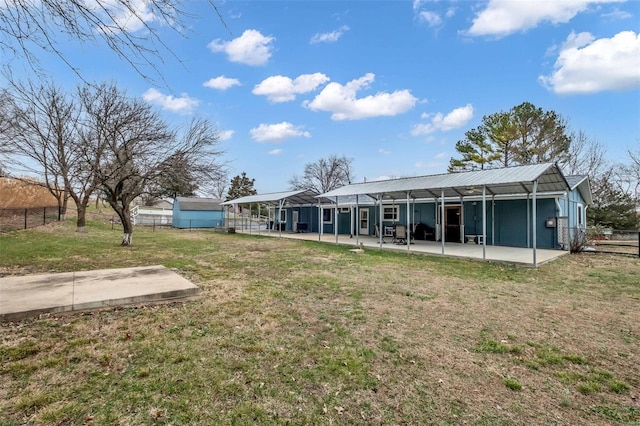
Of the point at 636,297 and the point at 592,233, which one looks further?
the point at 592,233

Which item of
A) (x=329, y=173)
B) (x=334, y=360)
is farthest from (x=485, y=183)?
(x=329, y=173)

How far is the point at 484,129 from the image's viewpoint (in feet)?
78.3

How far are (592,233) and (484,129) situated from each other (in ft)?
41.9

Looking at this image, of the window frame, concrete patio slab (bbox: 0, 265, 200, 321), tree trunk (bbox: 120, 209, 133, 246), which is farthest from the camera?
the window frame

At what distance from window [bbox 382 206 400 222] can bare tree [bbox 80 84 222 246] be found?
935 centimetres

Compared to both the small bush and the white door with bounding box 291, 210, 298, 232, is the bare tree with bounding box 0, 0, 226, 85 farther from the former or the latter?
the white door with bounding box 291, 210, 298, 232

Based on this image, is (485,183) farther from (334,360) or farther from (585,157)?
(585,157)

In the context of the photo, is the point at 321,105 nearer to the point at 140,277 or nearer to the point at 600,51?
the point at 600,51

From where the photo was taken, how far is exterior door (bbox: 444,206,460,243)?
48.8 feet

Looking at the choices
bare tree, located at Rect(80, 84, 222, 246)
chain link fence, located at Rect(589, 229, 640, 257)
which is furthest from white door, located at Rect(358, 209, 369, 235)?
chain link fence, located at Rect(589, 229, 640, 257)

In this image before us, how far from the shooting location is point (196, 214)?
29219mm

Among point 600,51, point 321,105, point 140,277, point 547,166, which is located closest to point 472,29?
point 547,166

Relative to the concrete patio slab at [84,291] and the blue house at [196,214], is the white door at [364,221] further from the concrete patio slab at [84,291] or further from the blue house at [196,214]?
the blue house at [196,214]

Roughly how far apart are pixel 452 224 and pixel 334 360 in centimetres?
1368
